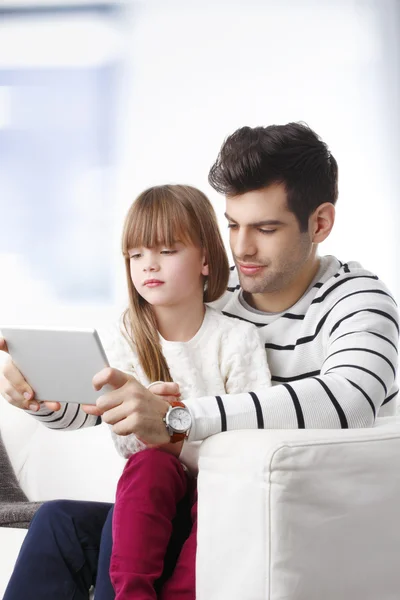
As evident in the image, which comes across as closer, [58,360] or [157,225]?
[58,360]

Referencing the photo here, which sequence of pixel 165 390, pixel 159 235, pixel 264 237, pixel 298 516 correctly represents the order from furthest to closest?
pixel 264 237
pixel 159 235
pixel 165 390
pixel 298 516

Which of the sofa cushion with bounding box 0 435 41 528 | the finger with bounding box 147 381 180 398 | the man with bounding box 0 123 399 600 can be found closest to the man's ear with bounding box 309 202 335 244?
the man with bounding box 0 123 399 600

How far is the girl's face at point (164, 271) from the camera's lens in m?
1.65

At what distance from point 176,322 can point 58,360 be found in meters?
0.39

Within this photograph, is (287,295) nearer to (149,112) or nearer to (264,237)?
(264,237)

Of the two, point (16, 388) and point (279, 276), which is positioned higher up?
point (279, 276)

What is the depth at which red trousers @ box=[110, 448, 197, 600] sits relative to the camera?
130cm

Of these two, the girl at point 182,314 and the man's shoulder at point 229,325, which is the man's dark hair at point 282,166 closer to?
the girl at point 182,314

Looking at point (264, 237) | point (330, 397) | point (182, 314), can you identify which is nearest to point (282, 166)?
point (264, 237)

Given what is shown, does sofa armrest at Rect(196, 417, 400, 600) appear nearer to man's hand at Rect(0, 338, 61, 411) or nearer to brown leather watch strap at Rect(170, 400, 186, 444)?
brown leather watch strap at Rect(170, 400, 186, 444)

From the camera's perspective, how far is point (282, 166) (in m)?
1.76

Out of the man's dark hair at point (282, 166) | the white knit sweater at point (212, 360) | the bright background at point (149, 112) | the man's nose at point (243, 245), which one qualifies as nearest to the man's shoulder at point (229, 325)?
the white knit sweater at point (212, 360)

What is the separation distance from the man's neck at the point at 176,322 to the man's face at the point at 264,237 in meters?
0.15

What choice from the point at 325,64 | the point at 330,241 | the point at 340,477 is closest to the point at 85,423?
the point at 340,477
